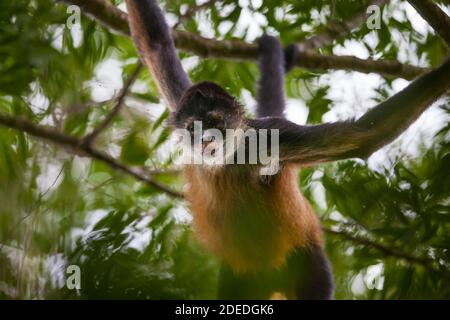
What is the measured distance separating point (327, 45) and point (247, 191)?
1.12m

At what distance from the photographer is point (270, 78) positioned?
437 cm

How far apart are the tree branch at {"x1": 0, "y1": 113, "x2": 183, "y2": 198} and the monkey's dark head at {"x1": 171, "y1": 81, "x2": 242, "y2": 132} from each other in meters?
0.39

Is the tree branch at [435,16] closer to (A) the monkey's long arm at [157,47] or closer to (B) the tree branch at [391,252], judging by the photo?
(B) the tree branch at [391,252]

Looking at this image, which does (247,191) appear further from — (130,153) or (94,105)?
(94,105)

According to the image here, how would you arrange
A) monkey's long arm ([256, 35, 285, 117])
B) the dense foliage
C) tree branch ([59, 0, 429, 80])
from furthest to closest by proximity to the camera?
monkey's long arm ([256, 35, 285, 117]), tree branch ([59, 0, 429, 80]), the dense foliage

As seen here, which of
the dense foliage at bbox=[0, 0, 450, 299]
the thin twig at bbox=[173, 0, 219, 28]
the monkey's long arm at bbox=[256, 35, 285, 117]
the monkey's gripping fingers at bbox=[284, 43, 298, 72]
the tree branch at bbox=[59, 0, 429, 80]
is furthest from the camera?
the monkey's gripping fingers at bbox=[284, 43, 298, 72]

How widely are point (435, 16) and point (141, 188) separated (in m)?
1.98

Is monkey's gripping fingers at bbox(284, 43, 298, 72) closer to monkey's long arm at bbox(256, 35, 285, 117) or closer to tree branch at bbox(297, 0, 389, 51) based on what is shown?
monkey's long arm at bbox(256, 35, 285, 117)

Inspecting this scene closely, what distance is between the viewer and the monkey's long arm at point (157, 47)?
3.88 m

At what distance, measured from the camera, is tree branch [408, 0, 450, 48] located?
11.5ft

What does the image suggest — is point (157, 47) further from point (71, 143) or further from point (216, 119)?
point (71, 143)

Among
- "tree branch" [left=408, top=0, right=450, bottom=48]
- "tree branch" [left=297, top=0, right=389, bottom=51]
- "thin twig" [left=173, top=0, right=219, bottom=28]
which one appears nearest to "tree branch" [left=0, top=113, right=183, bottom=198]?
"thin twig" [left=173, top=0, right=219, bottom=28]

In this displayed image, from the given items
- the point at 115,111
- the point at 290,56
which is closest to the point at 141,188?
the point at 115,111
